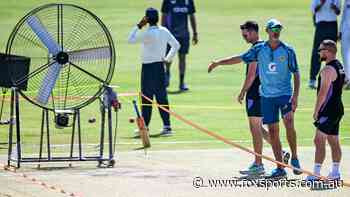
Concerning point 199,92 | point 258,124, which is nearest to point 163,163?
point 258,124

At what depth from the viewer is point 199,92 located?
2577cm

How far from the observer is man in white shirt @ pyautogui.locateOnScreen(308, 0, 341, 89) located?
83.3 ft

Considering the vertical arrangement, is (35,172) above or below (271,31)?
below

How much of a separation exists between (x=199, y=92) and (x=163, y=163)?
8935 millimetres

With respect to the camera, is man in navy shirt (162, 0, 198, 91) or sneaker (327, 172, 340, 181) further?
man in navy shirt (162, 0, 198, 91)

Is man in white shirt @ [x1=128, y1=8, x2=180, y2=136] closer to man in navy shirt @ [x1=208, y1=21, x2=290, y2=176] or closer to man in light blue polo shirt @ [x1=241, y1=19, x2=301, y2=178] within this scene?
man in navy shirt @ [x1=208, y1=21, x2=290, y2=176]

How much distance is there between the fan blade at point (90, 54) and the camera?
16.5 metres

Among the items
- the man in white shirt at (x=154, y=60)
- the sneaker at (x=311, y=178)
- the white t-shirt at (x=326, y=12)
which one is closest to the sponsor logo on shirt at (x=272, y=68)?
the sneaker at (x=311, y=178)

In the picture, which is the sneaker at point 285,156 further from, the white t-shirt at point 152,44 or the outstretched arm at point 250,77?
the white t-shirt at point 152,44

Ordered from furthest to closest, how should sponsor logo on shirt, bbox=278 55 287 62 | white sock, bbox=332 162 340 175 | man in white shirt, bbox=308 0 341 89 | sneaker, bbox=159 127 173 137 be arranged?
man in white shirt, bbox=308 0 341 89
sneaker, bbox=159 127 173 137
sponsor logo on shirt, bbox=278 55 287 62
white sock, bbox=332 162 340 175

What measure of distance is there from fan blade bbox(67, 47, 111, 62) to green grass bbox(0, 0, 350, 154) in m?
2.53

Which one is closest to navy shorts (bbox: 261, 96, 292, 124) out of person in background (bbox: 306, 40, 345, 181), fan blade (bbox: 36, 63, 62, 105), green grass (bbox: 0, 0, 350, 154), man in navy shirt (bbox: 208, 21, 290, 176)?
man in navy shirt (bbox: 208, 21, 290, 176)

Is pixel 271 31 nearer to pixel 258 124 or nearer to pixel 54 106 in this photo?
pixel 258 124

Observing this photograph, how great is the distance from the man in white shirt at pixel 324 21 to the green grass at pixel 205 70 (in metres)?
0.76
